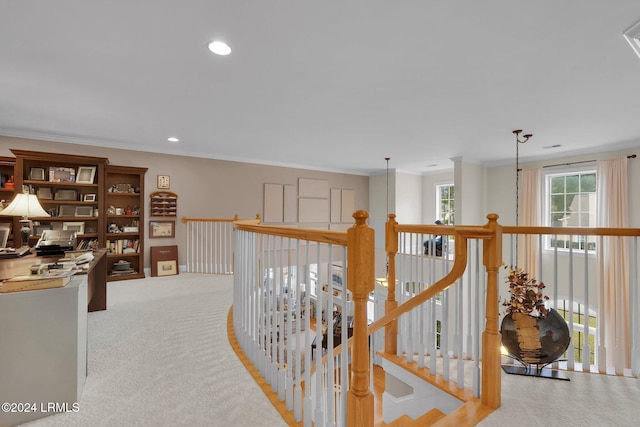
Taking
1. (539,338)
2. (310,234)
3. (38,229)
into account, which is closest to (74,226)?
(38,229)

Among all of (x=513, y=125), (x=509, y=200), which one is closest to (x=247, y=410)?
(x=513, y=125)

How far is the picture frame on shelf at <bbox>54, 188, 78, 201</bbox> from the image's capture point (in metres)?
4.42

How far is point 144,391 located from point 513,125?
4.71m

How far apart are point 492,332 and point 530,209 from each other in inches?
205

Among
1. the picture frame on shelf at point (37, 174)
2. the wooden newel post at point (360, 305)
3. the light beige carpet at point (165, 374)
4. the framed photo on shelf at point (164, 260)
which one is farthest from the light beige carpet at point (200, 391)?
the picture frame on shelf at point (37, 174)

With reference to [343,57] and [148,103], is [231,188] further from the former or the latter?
[343,57]

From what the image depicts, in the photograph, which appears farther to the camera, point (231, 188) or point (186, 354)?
point (231, 188)

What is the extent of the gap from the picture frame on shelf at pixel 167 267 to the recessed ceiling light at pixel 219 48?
411cm

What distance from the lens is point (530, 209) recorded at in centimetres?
574

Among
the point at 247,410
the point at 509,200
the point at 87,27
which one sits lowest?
the point at 247,410

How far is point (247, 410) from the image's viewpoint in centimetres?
165

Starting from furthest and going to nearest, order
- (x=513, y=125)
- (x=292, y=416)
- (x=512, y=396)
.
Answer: (x=513, y=125)
(x=512, y=396)
(x=292, y=416)

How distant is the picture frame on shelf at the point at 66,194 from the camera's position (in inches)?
174

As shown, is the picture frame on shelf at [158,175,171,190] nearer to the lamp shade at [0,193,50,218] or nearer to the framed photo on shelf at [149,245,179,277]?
the framed photo on shelf at [149,245,179,277]
